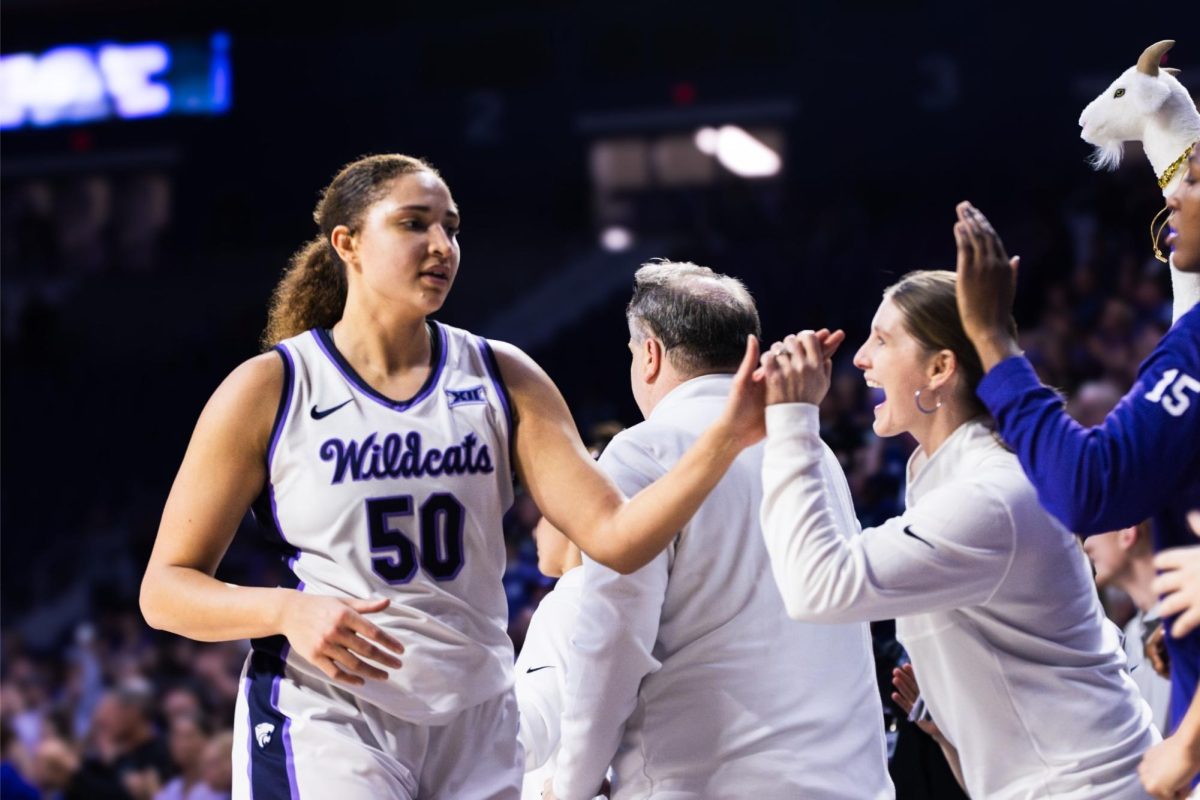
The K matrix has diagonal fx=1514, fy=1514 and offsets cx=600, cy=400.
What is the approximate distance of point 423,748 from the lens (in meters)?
2.83

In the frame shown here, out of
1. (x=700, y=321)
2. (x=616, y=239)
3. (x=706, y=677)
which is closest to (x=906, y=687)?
(x=706, y=677)

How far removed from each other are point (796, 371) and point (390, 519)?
2.65 ft

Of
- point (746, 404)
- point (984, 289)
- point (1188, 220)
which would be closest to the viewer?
point (1188, 220)

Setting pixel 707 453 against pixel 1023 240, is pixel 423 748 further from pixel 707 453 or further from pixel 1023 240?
pixel 1023 240

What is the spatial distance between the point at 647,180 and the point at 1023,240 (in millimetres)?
6125

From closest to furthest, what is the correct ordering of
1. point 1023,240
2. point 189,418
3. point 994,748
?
point 994,748 < point 1023,240 < point 189,418

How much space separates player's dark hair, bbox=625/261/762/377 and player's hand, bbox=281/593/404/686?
0.93 meters

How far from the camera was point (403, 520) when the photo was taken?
9.36 ft

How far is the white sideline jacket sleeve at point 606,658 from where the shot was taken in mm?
2951

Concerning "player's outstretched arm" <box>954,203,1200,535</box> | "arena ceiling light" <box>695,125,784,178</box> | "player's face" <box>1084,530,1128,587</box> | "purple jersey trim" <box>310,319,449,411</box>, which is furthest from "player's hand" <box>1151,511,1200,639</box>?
"arena ceiling light" <box>695,125,784,178</box>

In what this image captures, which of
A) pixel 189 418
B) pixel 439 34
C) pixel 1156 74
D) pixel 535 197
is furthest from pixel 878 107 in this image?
pixel 1156 74

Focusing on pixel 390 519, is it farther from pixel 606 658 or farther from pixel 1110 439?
pixel 1110 439

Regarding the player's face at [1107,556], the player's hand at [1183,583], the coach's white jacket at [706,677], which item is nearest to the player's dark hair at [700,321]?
the coach's white jacket at [706,677]

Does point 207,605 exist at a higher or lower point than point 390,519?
lower
